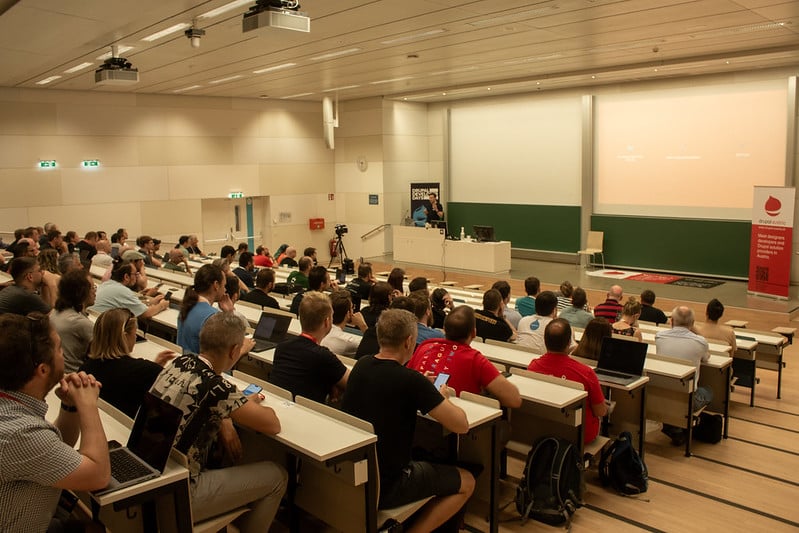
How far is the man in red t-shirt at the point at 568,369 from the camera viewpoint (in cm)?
396

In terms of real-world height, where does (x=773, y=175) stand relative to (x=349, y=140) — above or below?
below

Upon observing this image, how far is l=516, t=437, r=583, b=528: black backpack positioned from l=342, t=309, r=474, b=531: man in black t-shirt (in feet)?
2.38

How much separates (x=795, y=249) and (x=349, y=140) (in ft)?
32.2

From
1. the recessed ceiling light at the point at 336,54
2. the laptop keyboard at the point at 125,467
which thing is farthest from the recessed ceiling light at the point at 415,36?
the laptop keyboard at the point at 125,467

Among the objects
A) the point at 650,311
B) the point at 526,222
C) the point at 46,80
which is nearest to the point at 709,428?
the point at 650,311

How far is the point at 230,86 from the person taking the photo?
43.0ft

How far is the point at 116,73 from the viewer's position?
834 centimetres

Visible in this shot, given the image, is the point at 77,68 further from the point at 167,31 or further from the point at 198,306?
the point at 198,306

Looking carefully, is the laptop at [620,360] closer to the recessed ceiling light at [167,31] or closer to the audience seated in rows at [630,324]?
the audience seated in rows at [630,324]

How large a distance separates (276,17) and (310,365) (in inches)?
140

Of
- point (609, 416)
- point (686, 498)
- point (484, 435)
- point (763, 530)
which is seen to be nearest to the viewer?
point (484, 435)

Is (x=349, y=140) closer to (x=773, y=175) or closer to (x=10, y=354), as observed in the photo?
(x=773, y=175)

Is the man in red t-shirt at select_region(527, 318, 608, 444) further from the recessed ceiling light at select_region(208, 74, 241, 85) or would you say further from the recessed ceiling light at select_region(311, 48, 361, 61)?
the recessed ceiling light at select_region(208, 74, 241, 85)

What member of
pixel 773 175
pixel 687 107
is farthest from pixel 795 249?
pixel 687 107
